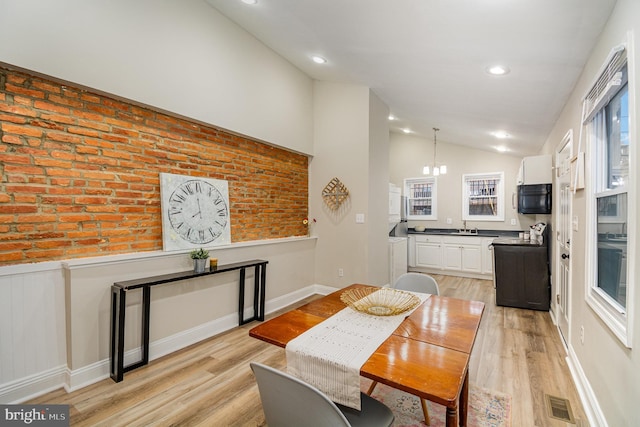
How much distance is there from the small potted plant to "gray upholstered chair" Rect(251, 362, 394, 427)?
6.45 ft

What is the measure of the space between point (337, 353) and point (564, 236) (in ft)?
9.92

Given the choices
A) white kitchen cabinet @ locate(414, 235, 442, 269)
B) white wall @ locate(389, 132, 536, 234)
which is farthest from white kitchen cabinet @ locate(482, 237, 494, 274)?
white kitchen cabinet @ locate(414, 235, 442, 269)

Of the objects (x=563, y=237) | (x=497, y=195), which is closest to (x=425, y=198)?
(x=497, y=195)

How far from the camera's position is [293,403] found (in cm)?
104

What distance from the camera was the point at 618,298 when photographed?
5.35ft

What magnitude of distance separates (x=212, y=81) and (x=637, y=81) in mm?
3175

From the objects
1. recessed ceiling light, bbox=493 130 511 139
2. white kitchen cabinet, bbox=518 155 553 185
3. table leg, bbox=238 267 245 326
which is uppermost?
recessed ceiling light, bbox=493 130 511 139

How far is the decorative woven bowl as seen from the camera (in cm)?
180

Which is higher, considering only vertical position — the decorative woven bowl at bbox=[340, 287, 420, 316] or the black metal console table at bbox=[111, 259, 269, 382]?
the decorative woven bowl at bbox=[340, 287, 420, 316]

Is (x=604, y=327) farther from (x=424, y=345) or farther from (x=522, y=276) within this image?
(x=522, y=276)

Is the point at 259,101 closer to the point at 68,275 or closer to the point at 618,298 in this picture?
the point at 68,275

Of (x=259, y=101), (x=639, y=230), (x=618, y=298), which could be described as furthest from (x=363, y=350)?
(x=259, y=101)

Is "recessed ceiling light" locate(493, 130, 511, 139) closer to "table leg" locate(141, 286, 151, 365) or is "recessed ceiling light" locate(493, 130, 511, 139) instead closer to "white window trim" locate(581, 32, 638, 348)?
"white window trim" locate(581, 32, 638, 348)

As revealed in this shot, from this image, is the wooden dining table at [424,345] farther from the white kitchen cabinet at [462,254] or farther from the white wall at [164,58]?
the white kitchen cabinet at [462,254]
